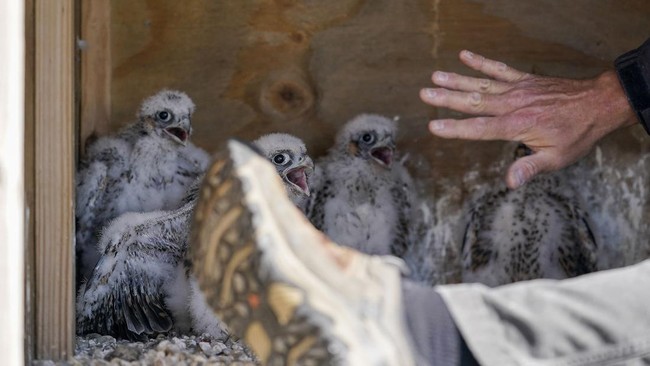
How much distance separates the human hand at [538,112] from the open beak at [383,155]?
0.60 metres

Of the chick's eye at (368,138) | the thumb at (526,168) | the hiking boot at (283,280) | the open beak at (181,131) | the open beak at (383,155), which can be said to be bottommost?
the hiking boot at (283,280)

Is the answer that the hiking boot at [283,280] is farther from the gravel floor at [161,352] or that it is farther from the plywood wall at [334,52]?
the plywood wall at [334,52]

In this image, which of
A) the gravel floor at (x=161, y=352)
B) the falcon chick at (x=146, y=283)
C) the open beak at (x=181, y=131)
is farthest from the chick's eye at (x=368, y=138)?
the gravel floor at (x=161, y=352)

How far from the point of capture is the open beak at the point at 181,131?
4535 mm

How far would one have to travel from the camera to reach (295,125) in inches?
183

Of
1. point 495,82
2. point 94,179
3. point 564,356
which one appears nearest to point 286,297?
point 564,356

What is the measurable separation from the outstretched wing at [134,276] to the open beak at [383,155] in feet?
2.75

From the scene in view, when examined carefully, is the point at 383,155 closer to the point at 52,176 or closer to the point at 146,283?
the point at 146,283

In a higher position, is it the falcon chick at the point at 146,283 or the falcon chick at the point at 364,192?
the falcon chick at the point at 364,192

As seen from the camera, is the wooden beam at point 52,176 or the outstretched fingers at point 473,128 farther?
the outstretched fingers at point 473,128

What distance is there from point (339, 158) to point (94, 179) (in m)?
0.97

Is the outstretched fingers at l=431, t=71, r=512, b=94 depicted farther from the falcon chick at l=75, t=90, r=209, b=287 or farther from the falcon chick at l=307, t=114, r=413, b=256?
the falcon chick at l=75, t=90, r=209, b=287

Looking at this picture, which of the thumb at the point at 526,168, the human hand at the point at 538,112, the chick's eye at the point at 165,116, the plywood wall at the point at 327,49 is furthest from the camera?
the plywood wall at the point at 327,49

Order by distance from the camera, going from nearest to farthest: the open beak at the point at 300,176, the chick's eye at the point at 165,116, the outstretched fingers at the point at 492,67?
1. the outstretched fingers at the point at 492,67
2. the open beak at the point at 300,176
3. the chick's eye at the point at 165,116
